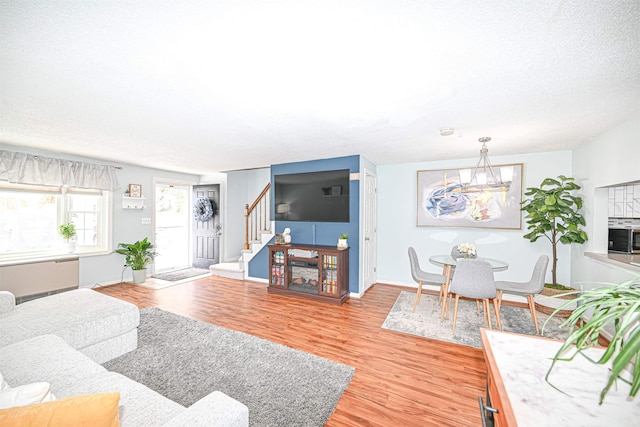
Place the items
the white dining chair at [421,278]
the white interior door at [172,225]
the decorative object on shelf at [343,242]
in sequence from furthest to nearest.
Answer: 1. the white interior door at [172,225]
2. the decorative object on shelf at [343,242]
3. the white dining chair at [421,278]

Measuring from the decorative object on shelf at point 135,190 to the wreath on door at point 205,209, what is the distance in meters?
1.33

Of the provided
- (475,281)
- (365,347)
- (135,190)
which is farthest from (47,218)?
(475,281)

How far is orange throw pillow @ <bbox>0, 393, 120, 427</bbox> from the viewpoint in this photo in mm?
790

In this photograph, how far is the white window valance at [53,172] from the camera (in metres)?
3.67

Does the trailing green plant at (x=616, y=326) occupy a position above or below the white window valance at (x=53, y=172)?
below

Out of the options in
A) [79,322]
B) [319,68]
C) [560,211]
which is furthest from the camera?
[560,211]

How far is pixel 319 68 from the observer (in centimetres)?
171

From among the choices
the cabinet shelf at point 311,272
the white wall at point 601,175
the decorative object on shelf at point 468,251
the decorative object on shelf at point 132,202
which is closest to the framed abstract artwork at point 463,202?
the white wall at point 601,175

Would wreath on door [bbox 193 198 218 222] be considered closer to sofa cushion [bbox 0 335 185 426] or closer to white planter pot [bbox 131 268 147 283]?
white planter pot [bbox 131 268 147 283]

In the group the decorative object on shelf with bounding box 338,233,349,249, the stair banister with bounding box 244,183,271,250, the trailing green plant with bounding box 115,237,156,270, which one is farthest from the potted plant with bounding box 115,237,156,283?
the decorative object on shelf with bounding box 338,233,349,249

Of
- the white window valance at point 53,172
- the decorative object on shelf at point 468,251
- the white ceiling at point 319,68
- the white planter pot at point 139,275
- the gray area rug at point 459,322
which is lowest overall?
the gray area rug at point 459,322

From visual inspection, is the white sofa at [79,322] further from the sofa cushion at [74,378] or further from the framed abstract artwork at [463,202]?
the framed abstract artwork at [463,202]

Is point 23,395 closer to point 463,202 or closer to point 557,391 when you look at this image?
point 557,391

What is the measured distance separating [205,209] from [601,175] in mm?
6940
